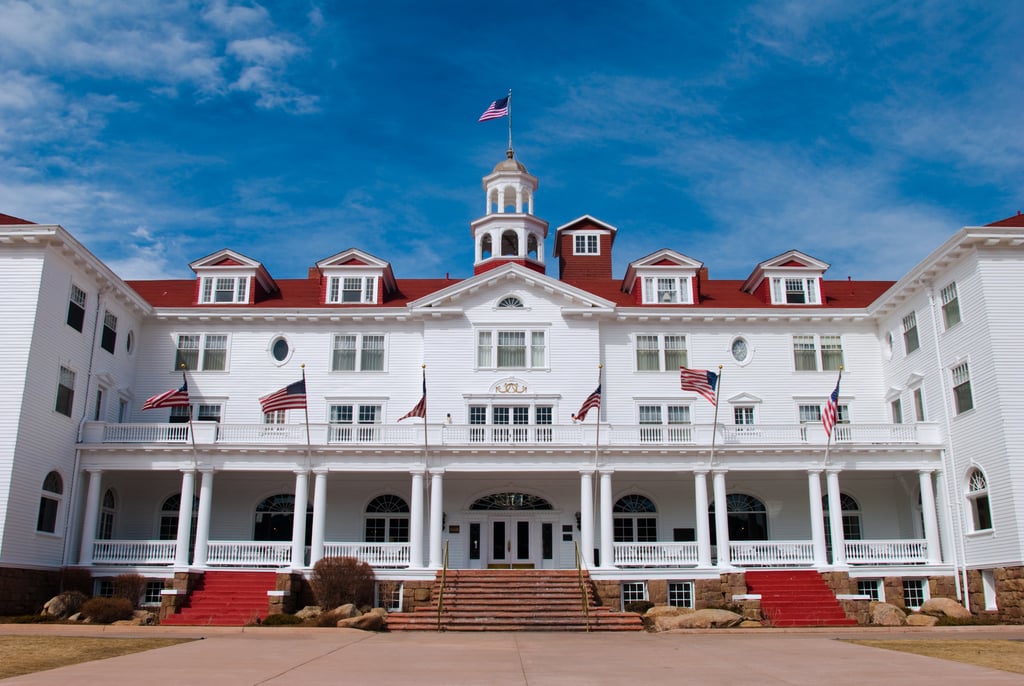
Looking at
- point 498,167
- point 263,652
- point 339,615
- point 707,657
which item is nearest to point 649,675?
point 707,657

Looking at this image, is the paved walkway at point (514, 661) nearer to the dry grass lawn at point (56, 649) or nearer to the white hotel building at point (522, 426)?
the dry grass lawn at point (56, 649)

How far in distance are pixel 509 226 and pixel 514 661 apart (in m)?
29.3

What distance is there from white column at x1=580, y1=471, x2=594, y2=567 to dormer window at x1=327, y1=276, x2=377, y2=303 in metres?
12.1

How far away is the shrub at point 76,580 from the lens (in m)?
30.2

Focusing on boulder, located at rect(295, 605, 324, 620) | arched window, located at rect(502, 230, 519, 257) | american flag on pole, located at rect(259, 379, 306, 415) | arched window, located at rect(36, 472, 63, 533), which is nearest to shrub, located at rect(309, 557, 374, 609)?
boulder, located at rect(295, 605, 324, 620)

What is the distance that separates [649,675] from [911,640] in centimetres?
980

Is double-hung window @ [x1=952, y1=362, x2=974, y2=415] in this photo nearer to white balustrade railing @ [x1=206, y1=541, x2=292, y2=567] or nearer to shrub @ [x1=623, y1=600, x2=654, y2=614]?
shrub @ [x1=623, y1=600, x2=654, y2=614]

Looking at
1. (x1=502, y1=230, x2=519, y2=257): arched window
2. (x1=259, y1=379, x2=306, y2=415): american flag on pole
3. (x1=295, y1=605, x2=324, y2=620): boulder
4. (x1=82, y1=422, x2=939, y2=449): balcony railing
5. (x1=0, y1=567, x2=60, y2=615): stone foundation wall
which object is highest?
(x1=502, y1=230, x2=519, y2=257): arched window

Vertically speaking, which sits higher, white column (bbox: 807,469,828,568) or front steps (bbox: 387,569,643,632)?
white column (bbox: 807,469,828,568)

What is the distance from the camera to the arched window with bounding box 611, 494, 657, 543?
3519 cm

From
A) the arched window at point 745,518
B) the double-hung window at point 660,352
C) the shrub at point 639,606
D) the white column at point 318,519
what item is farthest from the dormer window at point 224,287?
the arched window at point 745,518

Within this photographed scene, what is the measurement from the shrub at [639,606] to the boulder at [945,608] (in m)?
8.57

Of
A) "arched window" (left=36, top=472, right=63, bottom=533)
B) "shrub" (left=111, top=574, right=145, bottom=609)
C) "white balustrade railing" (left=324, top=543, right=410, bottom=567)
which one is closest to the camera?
"shrub" (left=111, top=574, right=145, bottom=609)

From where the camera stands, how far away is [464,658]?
17.2 meters
